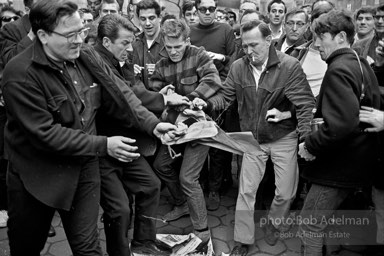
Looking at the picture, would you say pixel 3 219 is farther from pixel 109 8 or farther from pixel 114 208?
pixel 109 8

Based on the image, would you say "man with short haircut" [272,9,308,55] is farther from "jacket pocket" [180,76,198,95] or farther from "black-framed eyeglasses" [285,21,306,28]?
"jacket pocket" [180,76,198,95]

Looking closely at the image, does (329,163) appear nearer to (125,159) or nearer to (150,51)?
(125,159)

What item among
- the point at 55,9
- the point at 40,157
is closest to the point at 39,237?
the point at 40,157

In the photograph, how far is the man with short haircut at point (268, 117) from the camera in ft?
12.7

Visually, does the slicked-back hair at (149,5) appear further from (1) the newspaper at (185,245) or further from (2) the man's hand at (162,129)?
(1) the newspaper at (185,245)

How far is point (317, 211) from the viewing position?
329 cm

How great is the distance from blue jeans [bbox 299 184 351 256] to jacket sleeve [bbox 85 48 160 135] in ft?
4.78

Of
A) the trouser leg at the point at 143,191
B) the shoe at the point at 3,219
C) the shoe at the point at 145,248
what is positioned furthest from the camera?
the shoe at the point at 3,219

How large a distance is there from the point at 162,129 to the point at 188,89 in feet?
3.27

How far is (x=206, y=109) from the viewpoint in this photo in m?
4.14

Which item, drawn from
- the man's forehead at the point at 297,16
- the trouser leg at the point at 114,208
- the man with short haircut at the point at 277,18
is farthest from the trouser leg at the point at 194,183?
the man with short haircut at the point at 277,18

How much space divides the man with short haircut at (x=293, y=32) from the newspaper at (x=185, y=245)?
252 centimetres

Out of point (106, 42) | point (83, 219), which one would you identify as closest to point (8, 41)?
point (106, 42)

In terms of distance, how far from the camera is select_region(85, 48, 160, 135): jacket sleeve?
3.23m
